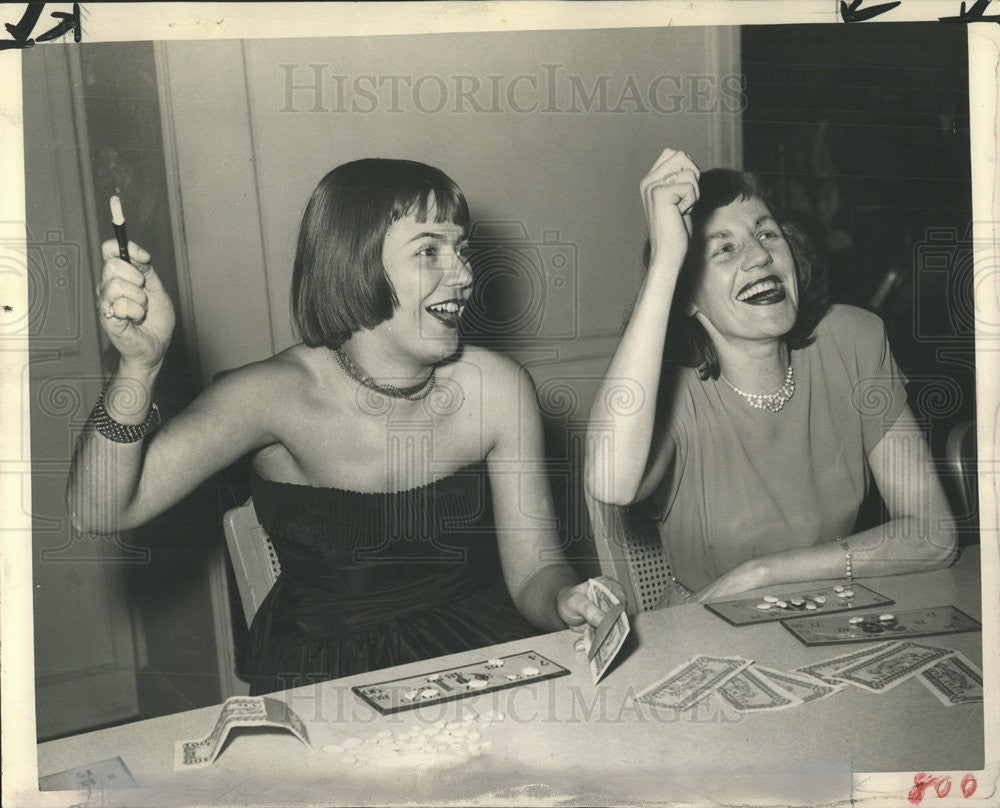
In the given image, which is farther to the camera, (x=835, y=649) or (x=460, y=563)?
(x=460, y=563)

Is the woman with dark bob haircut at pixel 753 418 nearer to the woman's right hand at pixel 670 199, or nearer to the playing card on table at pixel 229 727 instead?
the woman's right hand at pixel 670 199

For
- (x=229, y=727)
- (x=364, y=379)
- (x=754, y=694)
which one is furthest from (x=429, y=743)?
(x=364, y=379)

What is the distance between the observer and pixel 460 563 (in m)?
2.10

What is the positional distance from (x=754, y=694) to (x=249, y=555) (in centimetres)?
106

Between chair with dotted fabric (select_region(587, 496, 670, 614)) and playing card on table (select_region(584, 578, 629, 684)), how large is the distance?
0.70ft

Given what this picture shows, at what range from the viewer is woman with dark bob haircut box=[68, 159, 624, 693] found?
200 centimetres

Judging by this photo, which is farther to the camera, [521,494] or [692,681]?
[521,494]

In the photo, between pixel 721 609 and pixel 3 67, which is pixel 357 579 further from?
pixel 3 67

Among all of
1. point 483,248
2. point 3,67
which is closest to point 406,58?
point 483,248

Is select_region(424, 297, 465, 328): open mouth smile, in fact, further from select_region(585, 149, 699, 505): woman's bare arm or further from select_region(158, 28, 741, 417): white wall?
select_region(585, 149, 699, 505): woman's bare arm

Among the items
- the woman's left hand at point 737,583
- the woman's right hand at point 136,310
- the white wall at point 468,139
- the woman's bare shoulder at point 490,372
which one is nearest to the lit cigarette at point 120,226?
the woman's right hand at point 136,310

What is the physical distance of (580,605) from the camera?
199 centimetres

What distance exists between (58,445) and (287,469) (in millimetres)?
470

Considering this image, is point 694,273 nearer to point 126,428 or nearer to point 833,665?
point 833,665
